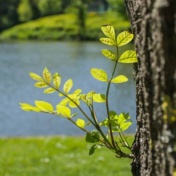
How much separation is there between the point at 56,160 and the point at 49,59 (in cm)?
2063

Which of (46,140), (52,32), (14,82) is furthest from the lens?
(52,32)

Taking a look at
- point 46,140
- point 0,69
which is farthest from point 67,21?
point 46,140

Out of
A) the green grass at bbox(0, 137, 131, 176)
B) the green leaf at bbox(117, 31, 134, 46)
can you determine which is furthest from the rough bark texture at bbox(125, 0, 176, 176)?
the green grass at bbox(0, 137, 131, 176)

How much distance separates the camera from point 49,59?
87.5 feet

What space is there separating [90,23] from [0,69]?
1188 inches

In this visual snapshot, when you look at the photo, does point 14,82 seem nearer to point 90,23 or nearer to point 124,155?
point 124,155

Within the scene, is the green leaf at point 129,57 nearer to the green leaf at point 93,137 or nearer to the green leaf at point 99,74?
the green leaf at point 99,74

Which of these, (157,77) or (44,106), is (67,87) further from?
(157,77)

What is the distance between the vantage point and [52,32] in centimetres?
A: 4988

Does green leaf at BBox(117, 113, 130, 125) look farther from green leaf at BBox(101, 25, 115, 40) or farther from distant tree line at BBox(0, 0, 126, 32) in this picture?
distant tree line at BBox(0, 0, 126, 32)

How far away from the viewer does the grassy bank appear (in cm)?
4816

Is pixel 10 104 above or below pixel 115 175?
below

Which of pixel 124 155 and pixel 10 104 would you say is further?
pixel 10 104

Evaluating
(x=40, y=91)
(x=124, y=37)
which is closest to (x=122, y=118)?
(x=124, y=37)
